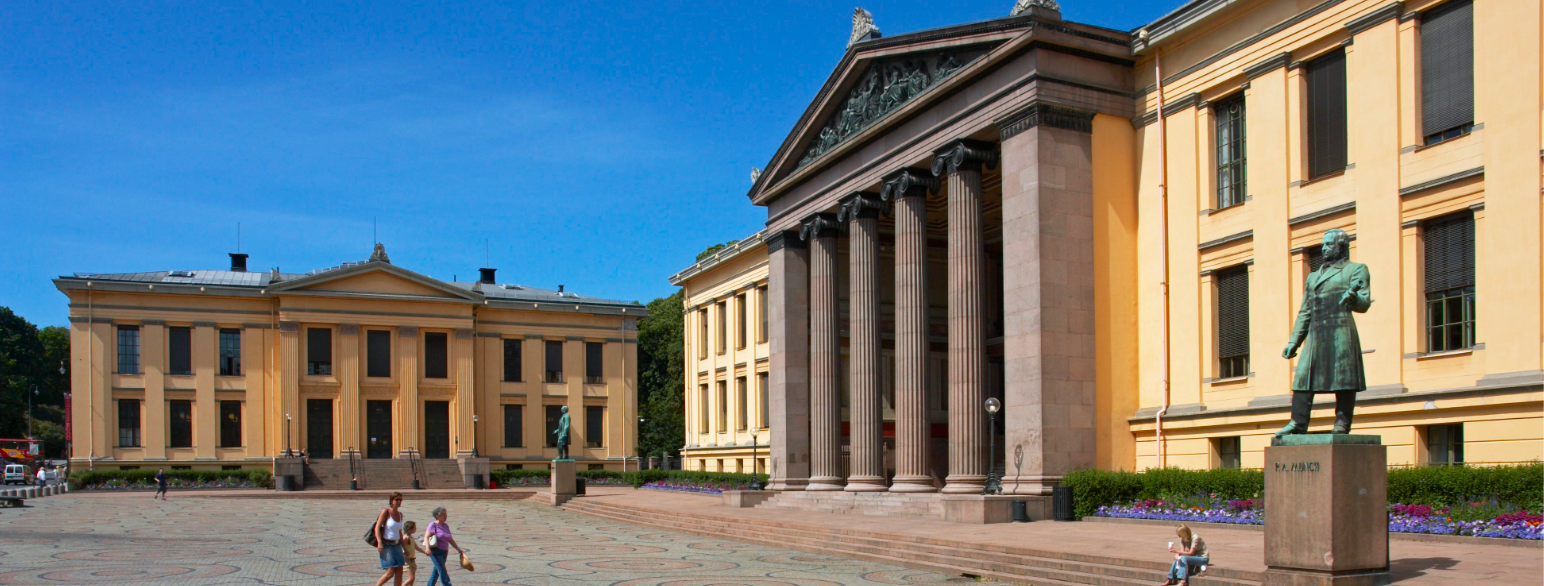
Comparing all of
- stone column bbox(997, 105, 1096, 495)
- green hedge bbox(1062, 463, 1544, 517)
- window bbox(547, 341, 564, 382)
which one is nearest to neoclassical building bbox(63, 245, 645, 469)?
window bbox(547, 341, 564, 382)

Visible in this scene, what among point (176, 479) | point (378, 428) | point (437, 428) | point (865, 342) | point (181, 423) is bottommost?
point (176, 479)

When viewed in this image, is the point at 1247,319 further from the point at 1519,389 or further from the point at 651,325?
the point at 651,325

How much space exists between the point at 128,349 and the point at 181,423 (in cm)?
450

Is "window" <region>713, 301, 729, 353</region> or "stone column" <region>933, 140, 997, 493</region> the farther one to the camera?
"window" <region>713, 301, 729, 353</region>

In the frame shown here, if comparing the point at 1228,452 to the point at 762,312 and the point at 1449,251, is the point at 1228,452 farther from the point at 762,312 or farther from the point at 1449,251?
the point at 762,312

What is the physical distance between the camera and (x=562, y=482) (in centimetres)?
4528

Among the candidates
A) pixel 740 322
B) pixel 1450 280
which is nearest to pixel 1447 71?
pixel 1450 280

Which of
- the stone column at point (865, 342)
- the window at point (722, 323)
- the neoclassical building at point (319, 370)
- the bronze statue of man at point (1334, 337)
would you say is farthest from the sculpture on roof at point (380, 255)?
the bronze statue of man at point (1334, 337)

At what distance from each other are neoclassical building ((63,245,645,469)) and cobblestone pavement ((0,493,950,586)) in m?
22.5

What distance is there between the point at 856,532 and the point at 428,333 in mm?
45740

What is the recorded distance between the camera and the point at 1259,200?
81.4ft

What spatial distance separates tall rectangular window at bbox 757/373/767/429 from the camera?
5138 cm

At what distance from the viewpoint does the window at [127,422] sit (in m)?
59.5

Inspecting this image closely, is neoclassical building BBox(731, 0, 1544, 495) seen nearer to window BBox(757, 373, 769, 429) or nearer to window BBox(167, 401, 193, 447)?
window BBox(757, 373, 769, 429)
